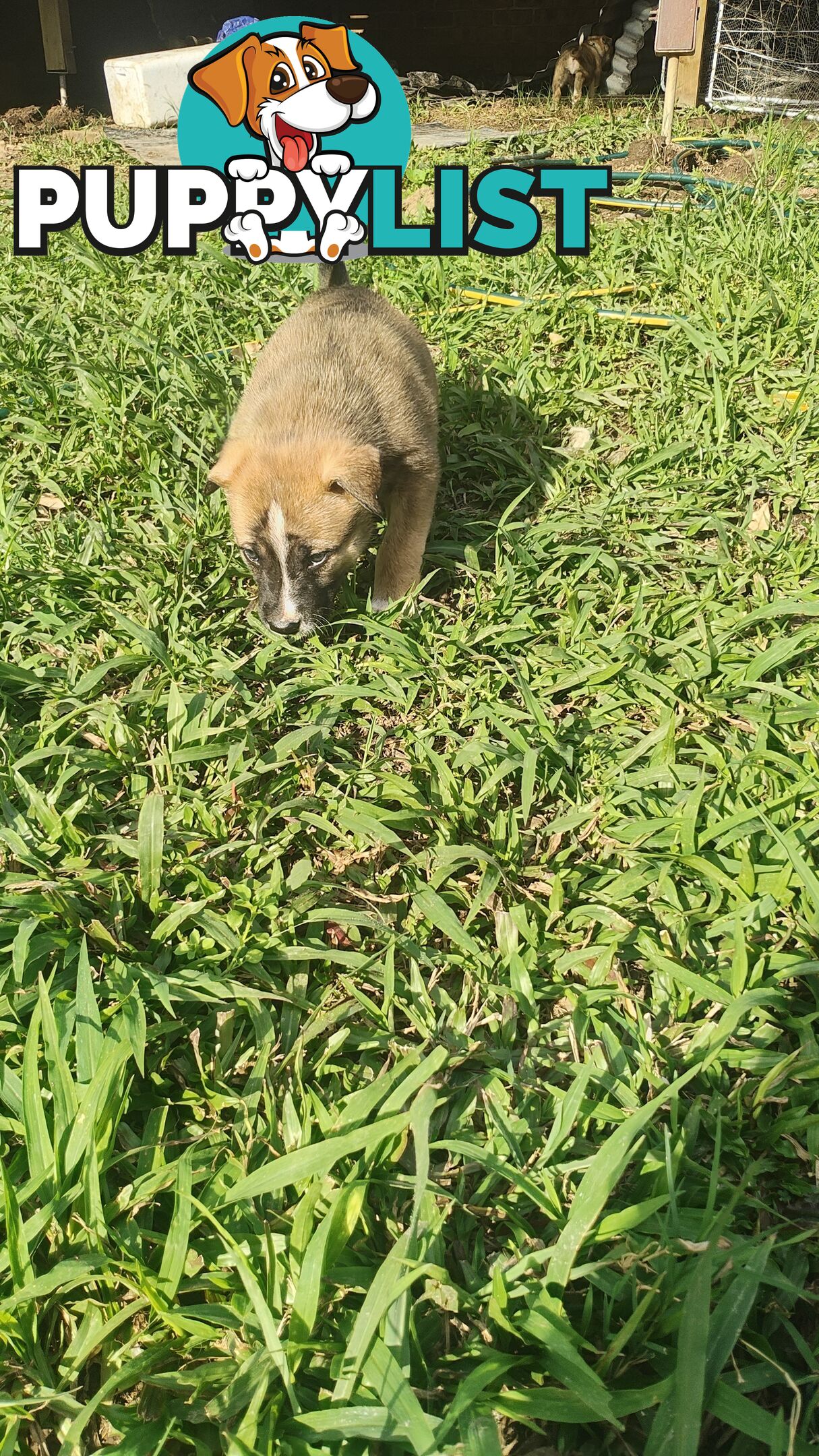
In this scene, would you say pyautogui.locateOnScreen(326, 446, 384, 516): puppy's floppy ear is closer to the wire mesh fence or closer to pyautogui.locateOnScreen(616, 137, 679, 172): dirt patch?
pyautogui.locateOnScreen(616, 137, 679, 172): dirt patch

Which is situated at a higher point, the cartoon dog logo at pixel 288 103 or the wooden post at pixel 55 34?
the wooden post at pixel 55 34

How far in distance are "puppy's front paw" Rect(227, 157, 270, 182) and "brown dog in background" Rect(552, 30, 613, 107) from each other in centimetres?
617

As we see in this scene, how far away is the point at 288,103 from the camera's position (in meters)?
7.09

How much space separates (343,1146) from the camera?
164 cm

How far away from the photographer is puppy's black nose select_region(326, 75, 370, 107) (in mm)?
7531

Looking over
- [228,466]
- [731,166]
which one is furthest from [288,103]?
[228,466]

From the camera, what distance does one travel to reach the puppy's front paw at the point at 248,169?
6.32 metres

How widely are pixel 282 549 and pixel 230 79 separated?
21.7 ft

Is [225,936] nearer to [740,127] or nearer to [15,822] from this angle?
[15,822]

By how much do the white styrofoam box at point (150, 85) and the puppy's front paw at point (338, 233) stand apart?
462 centimetres

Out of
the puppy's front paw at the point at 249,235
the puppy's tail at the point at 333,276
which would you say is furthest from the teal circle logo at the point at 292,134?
the puppy's tail at the point at 333,276

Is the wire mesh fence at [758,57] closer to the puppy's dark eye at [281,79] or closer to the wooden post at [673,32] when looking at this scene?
the wooden post at [673,32]

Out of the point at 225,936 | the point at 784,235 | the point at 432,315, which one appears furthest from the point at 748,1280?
the point at 784,235

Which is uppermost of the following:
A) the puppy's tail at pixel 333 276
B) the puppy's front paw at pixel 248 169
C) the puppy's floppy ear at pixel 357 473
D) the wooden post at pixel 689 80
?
the wooden post at pixel 689 80
